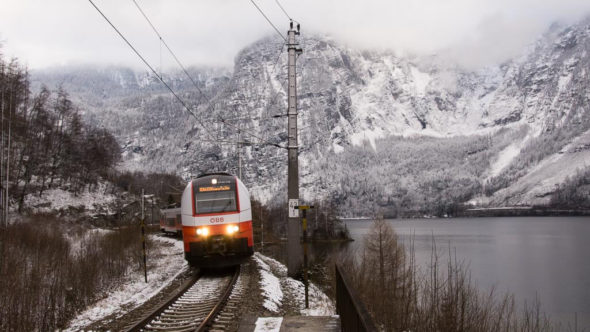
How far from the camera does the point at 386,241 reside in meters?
33.0

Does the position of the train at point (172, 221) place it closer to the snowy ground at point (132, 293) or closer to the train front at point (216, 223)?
the snowy ground at point (132, 293)

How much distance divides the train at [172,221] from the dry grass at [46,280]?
20.4 meters

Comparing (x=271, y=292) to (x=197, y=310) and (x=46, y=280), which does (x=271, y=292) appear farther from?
(x=46, y=280)

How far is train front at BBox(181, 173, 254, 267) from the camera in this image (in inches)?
556

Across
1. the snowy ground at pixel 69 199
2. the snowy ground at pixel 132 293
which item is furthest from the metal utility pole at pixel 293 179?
the snowy ground at pixel 69 199

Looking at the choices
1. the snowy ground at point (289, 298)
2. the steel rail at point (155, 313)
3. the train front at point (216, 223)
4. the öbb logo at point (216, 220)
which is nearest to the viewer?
the steel rail at point (155, 313)

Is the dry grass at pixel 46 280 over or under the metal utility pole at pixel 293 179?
under

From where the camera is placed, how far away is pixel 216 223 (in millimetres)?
14289

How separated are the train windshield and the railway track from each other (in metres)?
2.46

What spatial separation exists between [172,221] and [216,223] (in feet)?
101

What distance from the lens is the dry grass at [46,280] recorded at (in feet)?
27.5

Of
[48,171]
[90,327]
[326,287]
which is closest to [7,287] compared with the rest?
[90,327]

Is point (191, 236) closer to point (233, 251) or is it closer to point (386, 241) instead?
point (233, 251)

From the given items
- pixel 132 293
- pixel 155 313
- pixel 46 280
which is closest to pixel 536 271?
pixel 132 293
